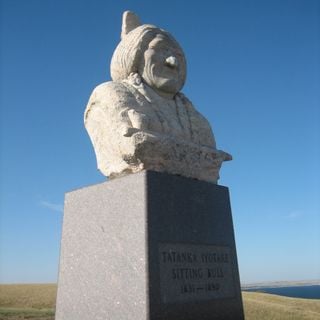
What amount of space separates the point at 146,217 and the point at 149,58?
232cm

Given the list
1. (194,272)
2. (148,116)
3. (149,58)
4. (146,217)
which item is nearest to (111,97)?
(148,116)

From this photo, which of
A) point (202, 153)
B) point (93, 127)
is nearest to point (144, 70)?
point (93, 127)

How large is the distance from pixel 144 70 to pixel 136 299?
293 centimetres

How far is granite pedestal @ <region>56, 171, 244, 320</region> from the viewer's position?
3469mm

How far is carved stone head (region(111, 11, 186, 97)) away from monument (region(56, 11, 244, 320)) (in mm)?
15

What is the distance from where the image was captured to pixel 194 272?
12.7 feet

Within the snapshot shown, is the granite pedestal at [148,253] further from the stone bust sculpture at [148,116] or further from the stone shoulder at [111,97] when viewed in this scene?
the stone shoulder at [111,97]

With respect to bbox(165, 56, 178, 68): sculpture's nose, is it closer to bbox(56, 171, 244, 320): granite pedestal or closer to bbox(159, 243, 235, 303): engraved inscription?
bbox(56, 171, 244, 320): granite pedestal

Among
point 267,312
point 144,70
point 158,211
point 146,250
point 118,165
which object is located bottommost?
point 267,312

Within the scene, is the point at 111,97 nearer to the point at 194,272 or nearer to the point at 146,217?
the point at 146,217

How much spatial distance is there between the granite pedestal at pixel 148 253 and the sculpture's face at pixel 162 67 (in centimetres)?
152

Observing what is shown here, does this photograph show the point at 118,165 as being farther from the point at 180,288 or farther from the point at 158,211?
the point at 180,288

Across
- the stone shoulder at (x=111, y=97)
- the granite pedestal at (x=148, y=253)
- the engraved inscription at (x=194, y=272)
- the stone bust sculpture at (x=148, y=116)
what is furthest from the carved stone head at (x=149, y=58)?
the engraved inscription at (x=194, y=272)

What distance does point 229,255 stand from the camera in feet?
14.5
